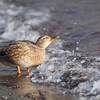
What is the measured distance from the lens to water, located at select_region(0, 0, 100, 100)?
328 inches

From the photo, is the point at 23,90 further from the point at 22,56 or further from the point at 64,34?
the point at 64,34

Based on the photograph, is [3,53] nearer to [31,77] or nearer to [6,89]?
[31,77]

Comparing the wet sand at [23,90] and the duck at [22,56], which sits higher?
the duck at [22,56]

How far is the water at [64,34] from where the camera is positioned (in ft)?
27.4

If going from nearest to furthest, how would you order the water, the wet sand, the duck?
the wet sand, the water, the duck

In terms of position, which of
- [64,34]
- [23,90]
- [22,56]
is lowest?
[23,90]

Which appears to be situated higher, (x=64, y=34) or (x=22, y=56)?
(x=64, y=34)

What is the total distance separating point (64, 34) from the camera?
12.9 meters

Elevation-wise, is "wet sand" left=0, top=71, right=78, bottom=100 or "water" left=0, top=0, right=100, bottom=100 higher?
"water" left=0, top=0, right=100, bottom=100

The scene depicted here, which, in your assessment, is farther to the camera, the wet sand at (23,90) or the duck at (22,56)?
the duck at (22,56)

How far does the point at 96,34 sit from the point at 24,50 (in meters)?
3.32

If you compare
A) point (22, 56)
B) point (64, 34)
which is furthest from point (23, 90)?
point (64, 34)

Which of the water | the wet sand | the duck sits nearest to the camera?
the wet sand

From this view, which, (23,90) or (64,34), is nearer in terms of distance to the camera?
(23,90)
